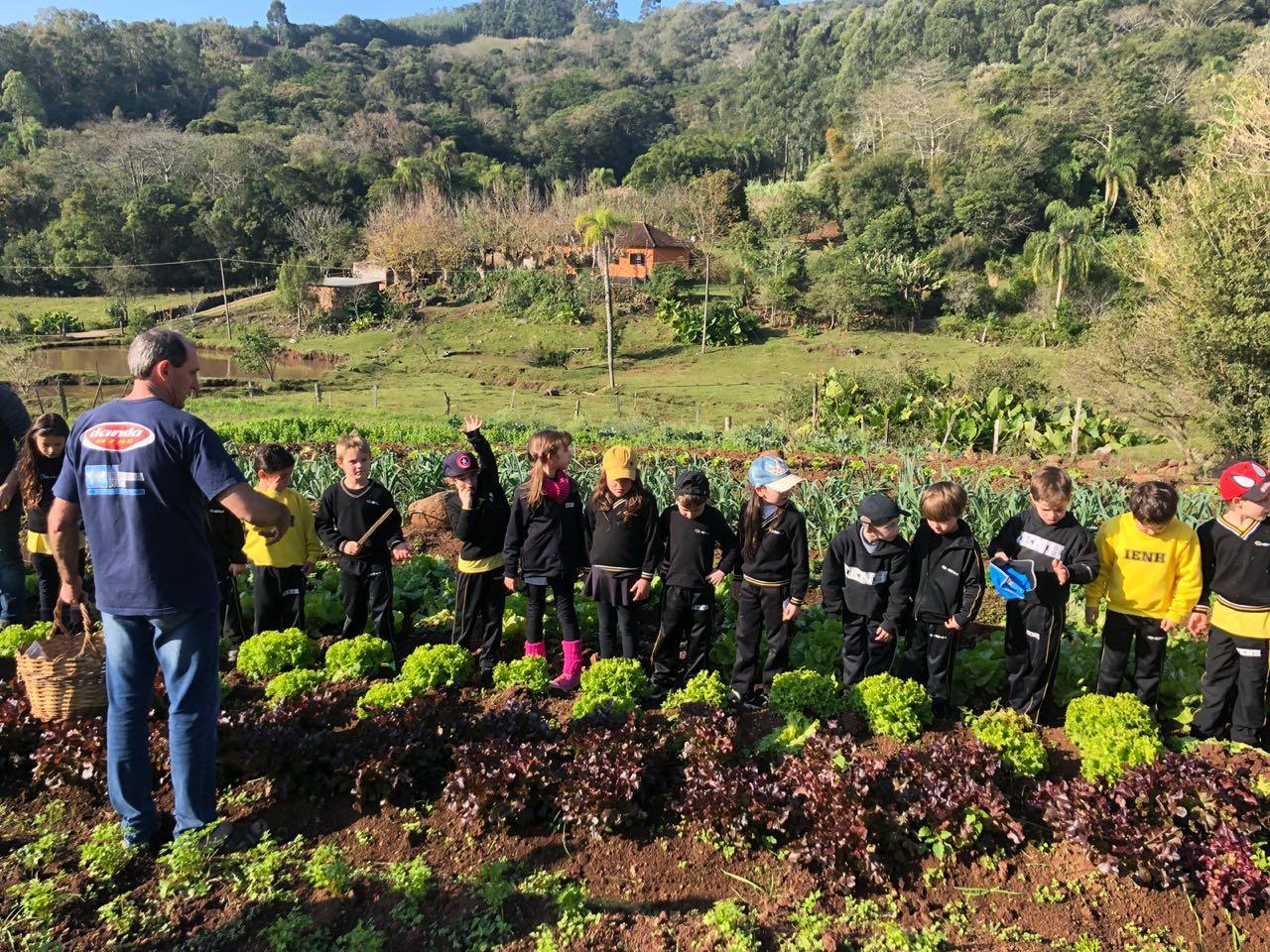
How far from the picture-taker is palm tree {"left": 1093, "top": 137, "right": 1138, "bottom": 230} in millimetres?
52469

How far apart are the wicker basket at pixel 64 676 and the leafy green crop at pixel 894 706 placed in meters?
4.06

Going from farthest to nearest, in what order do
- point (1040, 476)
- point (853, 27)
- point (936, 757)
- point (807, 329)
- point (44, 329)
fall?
point (853, 27)
point (44, 329)
point (807, 329)
point (1040, 476)
point (936, 757)

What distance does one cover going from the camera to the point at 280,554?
5.30 m

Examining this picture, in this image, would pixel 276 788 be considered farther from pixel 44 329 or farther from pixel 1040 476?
pixel 44 329

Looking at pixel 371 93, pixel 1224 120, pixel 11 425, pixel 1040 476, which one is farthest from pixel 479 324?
pixel 371 93

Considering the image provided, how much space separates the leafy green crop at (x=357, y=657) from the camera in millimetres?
4938

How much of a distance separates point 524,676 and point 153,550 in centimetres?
236

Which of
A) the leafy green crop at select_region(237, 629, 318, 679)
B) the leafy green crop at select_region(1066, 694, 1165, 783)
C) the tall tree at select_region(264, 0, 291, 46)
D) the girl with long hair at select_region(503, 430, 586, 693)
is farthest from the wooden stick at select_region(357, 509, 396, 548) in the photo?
the tall tree at select_region(264, 0, 291, 46)

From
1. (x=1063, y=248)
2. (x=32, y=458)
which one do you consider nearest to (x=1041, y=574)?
(x=32, y=458)

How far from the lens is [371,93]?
113m

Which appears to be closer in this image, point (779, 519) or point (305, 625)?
point (779, 519)

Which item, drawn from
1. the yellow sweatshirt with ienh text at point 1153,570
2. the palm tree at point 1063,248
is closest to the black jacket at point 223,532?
the yellow sweatshirt with ienh text at point 1153,570

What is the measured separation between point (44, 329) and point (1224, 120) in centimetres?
5407

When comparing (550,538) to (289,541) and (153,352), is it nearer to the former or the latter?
(289,541)
